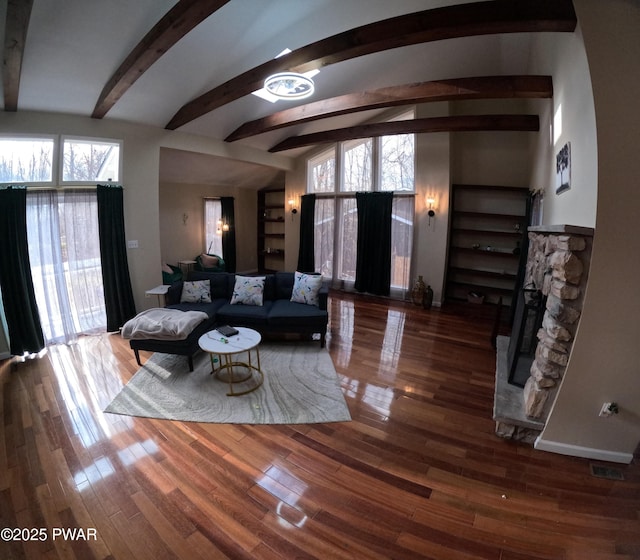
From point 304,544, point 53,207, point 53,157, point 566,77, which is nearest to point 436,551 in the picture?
point 304,544

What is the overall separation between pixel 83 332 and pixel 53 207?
1.64 m

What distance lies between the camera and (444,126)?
4223 millimetres

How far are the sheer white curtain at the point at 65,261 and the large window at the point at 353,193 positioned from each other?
13.6 ft

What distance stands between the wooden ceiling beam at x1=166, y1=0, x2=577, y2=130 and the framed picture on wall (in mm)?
810

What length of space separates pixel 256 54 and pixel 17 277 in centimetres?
363

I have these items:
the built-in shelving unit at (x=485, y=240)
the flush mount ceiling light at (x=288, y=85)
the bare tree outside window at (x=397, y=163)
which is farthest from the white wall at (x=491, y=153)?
the flush mount ceiling light at (x=288, y=85)

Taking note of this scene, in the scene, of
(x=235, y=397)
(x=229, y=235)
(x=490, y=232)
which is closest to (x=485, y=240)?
(x=490, y=232)

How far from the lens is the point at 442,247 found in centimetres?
526

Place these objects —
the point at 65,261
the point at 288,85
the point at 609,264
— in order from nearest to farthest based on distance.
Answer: the point at 609,264
the point at 288,85
the point at 65,261

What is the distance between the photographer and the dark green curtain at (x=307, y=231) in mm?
6525

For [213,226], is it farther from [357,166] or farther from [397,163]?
[397,163]

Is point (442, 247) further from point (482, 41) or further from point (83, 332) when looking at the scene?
point (83, 332)

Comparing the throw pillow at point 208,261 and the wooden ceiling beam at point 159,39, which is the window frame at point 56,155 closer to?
the wooden ceiling beam at point 159,39

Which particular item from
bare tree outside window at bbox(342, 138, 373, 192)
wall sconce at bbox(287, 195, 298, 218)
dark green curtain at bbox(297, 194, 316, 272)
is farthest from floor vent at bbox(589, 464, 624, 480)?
wall sconce at bbox(287, 195, 298, 218)
